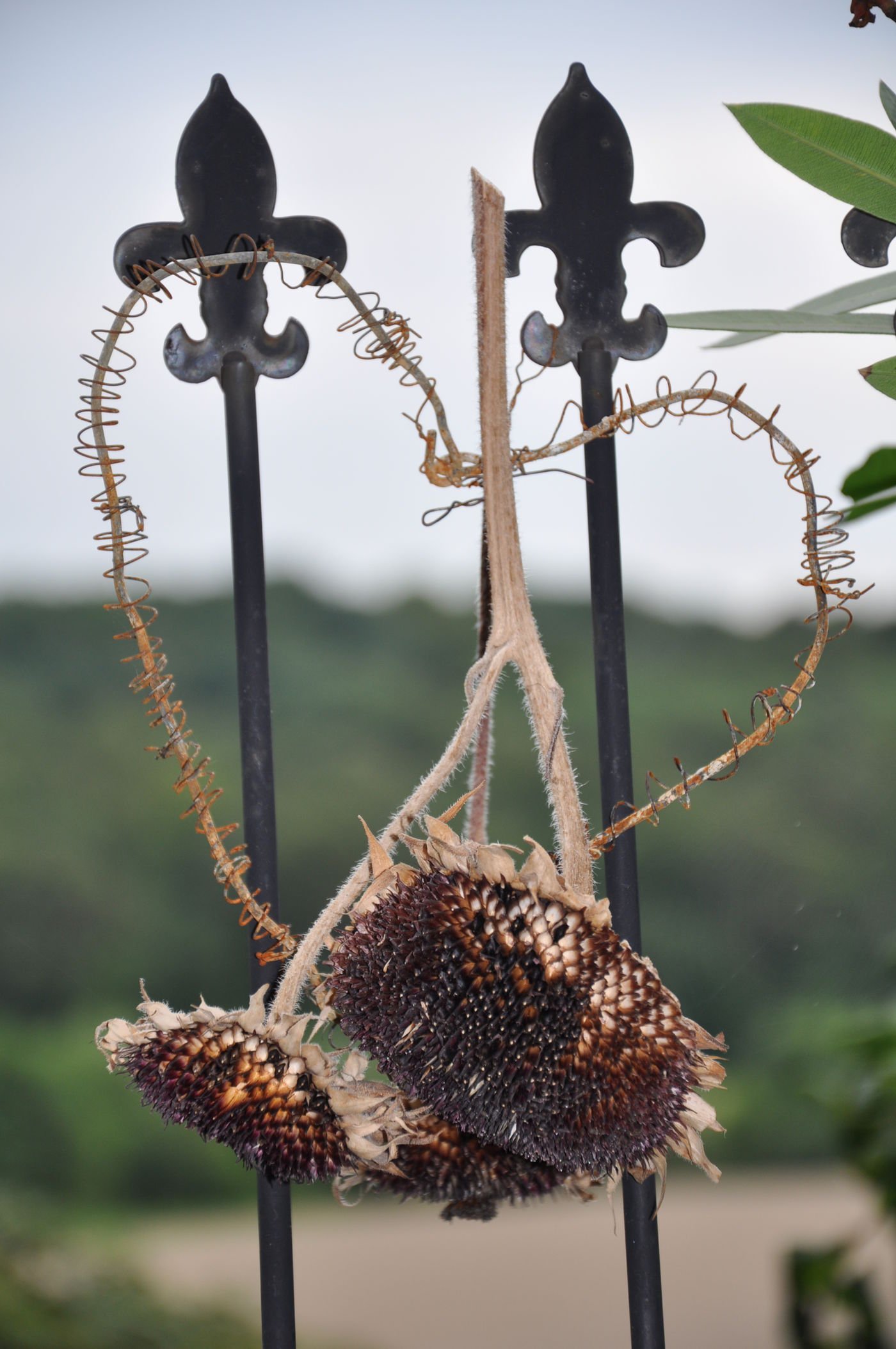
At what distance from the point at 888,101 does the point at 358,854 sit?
1351mm

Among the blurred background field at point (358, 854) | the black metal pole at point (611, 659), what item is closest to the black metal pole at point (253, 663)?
the black metal pole at point (611, 659)

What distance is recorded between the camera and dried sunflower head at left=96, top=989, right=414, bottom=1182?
0.26m

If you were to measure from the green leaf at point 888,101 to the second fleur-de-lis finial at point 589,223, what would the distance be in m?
0.06

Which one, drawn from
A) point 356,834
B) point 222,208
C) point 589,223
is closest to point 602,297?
point 589,223

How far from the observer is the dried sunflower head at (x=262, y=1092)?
26 cm

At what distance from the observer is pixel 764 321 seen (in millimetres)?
328

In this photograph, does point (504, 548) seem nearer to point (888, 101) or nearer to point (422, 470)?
point (422, 470)

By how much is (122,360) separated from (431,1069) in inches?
35.3

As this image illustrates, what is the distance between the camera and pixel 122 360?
39.8 inches

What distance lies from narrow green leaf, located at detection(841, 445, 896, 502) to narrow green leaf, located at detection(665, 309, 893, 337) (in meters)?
0.11

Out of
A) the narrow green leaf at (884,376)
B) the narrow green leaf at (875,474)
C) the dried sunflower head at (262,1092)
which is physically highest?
the narrow green leaf at (884,376)

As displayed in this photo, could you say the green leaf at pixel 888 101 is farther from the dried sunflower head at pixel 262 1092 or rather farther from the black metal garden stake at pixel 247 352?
the dried sunflower head at pixel 262 1092

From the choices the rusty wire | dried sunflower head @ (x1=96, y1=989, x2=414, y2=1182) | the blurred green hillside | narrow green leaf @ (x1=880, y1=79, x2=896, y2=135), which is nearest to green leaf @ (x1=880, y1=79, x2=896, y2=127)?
narrow green leaf @ (x1=880, y1=79, x2=896, y2=135)

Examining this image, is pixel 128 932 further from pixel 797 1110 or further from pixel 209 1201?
pixel 797 1110
